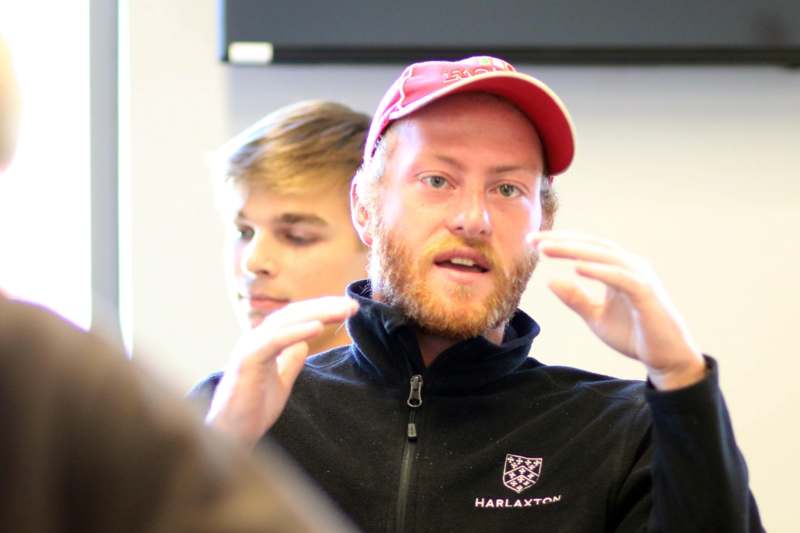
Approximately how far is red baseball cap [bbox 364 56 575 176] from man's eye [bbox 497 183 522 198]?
0.10m

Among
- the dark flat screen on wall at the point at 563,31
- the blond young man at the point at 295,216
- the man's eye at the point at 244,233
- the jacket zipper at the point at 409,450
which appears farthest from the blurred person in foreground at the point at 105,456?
the dark flat screen on wall at the point at 563,31

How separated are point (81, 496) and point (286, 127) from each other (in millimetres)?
1877

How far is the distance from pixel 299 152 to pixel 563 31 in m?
0.69

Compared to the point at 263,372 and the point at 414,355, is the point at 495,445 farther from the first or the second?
the point at 263,372

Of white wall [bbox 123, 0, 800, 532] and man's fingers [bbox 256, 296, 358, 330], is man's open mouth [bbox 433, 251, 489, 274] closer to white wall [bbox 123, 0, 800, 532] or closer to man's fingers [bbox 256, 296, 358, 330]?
man's fingers [bbox 256, 296, 358, 330]

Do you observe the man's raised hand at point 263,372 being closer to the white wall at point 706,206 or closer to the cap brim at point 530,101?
the cap brim at point 530,101

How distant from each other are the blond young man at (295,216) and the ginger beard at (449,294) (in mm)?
516

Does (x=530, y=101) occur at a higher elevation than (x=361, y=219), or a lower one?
higher

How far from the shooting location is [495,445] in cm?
146

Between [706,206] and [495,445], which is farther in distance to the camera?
[706,206]

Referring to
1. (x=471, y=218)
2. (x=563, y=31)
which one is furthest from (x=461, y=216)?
(x=563, y=31)

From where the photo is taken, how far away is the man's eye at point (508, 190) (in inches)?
60.6

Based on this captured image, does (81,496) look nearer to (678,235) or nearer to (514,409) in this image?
(514,409)

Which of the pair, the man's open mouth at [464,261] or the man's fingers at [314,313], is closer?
the man's fingers at [314,313]
